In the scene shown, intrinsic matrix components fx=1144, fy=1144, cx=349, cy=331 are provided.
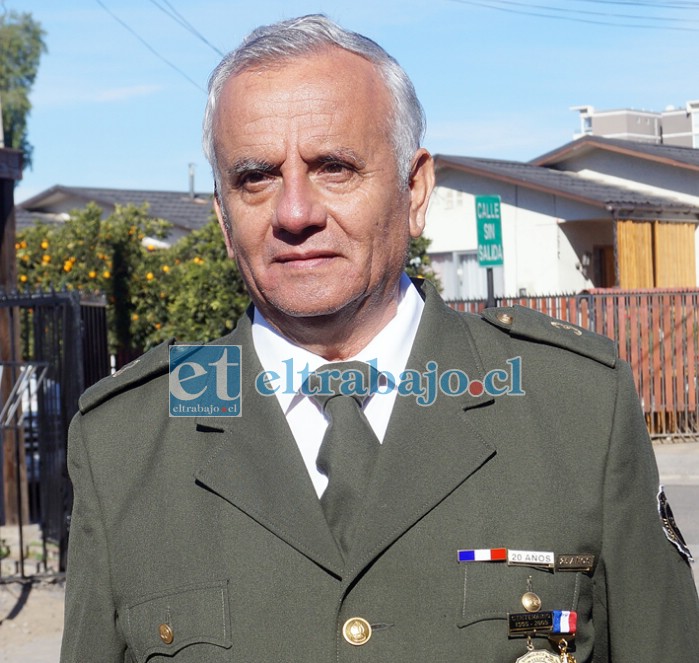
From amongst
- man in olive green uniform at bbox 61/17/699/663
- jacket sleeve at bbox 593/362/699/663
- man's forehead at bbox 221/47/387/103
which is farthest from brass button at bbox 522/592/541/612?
man's forehead at bbox 221/47/387/103

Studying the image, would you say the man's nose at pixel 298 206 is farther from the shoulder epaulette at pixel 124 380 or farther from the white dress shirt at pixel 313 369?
the shoulder epaulette at pixel 124 380

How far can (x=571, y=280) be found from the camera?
2289cm

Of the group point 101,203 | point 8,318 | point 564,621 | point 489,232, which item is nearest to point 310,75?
point 564,621

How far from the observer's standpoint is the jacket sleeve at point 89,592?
92.7 inches

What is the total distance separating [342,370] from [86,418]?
0.60 metres

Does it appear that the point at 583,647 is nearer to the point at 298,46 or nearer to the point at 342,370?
the point at 342,370

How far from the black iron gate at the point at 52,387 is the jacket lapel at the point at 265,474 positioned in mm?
5840

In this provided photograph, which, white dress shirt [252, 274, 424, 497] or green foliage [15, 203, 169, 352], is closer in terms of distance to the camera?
white dress shirt [252, 274, 424, 497]

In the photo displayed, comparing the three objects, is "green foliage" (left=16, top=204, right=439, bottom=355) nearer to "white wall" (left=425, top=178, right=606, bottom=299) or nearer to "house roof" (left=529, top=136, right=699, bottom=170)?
"white wall" (left=425, top=178, right=606, bottom=299)

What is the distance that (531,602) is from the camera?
87.3 inches

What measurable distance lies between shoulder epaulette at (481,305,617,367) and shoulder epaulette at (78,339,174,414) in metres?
0.75

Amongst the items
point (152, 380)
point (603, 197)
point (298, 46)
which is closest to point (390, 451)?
point (152, 380)

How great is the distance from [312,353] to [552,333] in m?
0.54

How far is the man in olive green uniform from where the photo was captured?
221 cm
